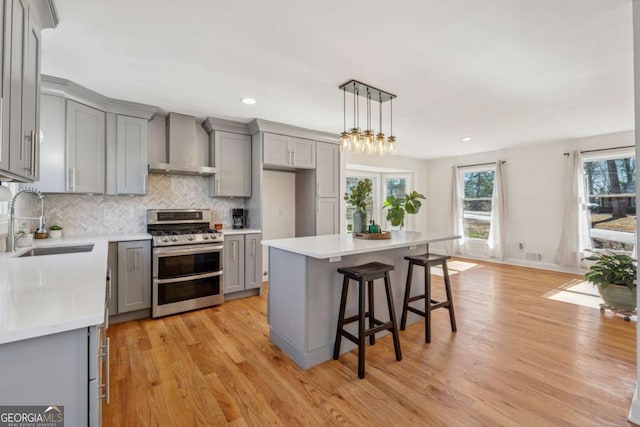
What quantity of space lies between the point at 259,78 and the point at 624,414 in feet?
11.5

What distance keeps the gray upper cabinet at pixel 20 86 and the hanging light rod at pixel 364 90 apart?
2.15 metres

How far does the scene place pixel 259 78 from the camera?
2.67 metres

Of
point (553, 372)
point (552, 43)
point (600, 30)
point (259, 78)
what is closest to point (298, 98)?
point (259, 78)

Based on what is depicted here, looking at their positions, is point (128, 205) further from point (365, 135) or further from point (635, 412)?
point (635, 412)

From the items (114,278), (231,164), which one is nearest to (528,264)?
(231,164)

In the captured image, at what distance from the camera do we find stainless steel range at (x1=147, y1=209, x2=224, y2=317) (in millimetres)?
3178

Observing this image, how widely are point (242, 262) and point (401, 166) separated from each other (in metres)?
4.36

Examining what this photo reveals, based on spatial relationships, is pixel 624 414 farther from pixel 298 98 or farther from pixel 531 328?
pixel 298 98

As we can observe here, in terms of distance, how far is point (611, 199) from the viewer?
15.6ft

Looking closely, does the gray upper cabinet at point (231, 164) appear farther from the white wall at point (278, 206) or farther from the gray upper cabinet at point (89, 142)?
the gray upper cabinet at point (89, 142)

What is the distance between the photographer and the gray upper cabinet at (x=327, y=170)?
4.57 metres

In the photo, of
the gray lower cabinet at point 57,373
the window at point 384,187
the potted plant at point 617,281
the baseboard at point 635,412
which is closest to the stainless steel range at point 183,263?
the gray lower cabinet at point 57,373

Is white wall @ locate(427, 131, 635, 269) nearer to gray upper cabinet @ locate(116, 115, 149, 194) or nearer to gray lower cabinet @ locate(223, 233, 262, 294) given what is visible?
gray lower cabinet @ locate(223, 233, 262, 294)

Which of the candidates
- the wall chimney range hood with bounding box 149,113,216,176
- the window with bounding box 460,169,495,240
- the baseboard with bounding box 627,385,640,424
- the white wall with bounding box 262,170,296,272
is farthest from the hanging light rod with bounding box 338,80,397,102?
the window with bounding box 460,169,495,240
